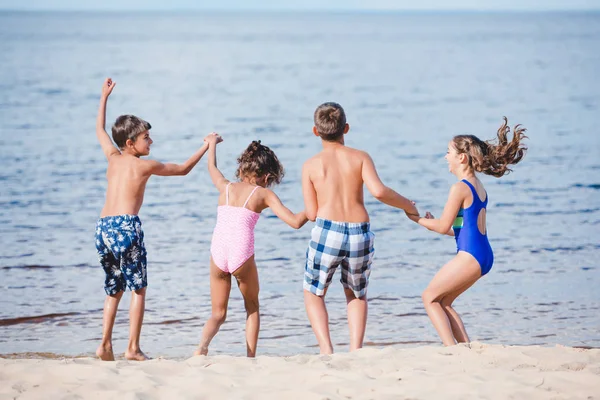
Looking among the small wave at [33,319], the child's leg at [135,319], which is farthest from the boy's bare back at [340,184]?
the small wave at [33,319]

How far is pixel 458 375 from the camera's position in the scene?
16.5 ft

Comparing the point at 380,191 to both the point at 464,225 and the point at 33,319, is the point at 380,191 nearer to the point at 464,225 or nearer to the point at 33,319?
the point at 464,225

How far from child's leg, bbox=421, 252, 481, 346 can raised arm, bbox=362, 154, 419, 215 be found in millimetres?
447

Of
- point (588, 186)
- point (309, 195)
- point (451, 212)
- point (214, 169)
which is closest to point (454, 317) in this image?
point (451, 212)

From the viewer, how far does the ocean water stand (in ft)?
27.1

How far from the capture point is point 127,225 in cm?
608

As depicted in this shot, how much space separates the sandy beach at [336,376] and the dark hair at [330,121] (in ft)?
4.74

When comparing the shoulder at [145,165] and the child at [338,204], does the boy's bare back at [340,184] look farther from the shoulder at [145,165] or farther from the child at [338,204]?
the shoulder at [145,165]

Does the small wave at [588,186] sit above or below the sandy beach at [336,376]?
above

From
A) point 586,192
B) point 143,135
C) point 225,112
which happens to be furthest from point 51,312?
point 225,112

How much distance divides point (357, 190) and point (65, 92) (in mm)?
29889

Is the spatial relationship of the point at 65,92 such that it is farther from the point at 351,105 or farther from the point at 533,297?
the point at 533,297

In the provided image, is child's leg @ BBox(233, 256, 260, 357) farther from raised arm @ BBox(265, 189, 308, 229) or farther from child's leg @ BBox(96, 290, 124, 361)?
child's leg @ BBox(96, 290, 124, 361)

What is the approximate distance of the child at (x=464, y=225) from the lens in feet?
18.7
